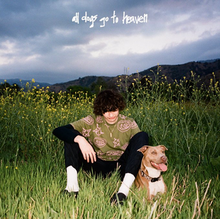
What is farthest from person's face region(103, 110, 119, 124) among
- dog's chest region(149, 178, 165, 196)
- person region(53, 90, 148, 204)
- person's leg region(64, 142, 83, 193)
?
dog's chest region(149, 178, 165, 196)

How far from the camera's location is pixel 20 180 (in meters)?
3.55

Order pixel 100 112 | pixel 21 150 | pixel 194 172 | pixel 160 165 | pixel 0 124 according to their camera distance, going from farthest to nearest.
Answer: pixel 0 124, pixel 21 150, pixel 194 172, pixel 100 112, pixel 160 165

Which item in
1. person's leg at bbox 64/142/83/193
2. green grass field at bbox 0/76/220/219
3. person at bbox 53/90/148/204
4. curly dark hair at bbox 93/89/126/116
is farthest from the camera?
curly dark hair at bbox 93/89/126/116

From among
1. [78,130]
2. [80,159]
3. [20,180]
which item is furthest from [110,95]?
[20,180]

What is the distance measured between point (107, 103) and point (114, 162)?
85 centimetres

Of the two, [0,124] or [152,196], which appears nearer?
[152,196]

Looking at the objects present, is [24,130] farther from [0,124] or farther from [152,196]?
[152,196]

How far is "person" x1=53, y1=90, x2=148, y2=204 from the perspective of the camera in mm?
3193

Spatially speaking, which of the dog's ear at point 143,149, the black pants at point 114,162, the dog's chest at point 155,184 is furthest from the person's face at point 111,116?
the dog's chest at point 155,184

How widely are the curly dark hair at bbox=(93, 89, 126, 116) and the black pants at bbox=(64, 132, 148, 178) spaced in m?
0.48

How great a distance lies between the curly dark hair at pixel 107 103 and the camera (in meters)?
3.34

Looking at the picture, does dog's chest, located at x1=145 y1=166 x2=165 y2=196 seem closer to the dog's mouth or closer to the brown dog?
the brown dog

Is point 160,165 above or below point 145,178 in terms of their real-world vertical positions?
above

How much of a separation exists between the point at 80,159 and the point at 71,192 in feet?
2.14
